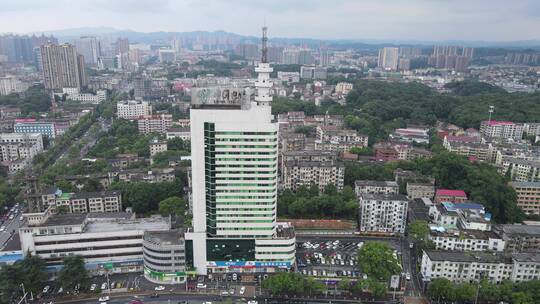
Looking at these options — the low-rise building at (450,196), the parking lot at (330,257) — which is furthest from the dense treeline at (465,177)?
the parking lot at (330,257)

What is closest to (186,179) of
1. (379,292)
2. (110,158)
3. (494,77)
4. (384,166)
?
(110,158)

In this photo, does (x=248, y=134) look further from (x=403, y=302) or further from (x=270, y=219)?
(x=403, y=302)

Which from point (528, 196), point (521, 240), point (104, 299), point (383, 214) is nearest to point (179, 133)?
point (383, 214)

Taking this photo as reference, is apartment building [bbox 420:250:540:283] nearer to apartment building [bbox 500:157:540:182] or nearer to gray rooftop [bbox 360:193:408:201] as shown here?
gray rooftop [bbox 360:193:408:201]

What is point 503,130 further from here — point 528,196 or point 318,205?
point 318,205

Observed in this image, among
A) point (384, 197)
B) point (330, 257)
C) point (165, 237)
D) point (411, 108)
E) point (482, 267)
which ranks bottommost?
point (330, 257)

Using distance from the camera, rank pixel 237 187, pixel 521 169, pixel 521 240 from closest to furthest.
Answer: pixel 237 187
pixel 521 240
pixel 521 169

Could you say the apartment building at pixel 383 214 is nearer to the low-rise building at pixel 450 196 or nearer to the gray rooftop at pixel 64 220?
the low-rise building at pixel 450 196
